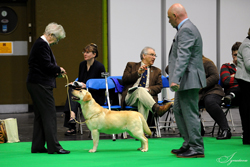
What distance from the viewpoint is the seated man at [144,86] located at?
5613 millimetres

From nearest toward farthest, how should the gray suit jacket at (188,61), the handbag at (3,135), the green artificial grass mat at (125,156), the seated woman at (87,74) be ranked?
1. the green artificial grass mat at (125,156)
2. the gray suit jacket at (188,61)
3. the handbag at (3,135)
4. the seated woman at (87,74)

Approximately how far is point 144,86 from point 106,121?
1.75 m

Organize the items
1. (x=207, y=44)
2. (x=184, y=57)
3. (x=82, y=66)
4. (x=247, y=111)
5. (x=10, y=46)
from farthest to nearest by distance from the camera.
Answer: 1. (x=207, y=44)
2. (x=10, y=46)
3. (x=82, y=66)
4. (x=247, y=111)
5. (x=184, y=57)

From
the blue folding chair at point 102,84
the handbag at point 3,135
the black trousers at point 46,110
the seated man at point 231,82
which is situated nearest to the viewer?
the black trousers at point 46,110

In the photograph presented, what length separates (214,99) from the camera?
581 centimetres

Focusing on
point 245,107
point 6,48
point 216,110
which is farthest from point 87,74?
point 6,48

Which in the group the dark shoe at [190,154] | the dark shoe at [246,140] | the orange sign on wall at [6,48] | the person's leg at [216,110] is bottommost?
the dark shoe at [246,140]

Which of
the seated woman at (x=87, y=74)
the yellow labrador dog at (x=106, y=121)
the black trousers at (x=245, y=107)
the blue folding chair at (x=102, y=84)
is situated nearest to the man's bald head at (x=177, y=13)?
the yellow labrador dog at (x=106, y=121)

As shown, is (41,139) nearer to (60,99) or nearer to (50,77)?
(50,77)

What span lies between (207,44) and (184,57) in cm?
684

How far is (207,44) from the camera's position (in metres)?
10.4

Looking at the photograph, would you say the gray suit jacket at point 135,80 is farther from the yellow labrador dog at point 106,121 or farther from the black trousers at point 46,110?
the black trousers at point 46,110

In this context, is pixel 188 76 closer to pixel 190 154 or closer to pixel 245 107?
pixel 190 154

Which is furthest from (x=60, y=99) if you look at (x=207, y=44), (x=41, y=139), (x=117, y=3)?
(x=41, y=139)
